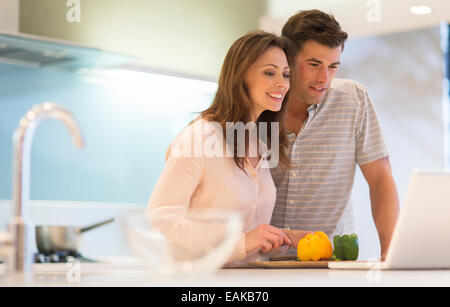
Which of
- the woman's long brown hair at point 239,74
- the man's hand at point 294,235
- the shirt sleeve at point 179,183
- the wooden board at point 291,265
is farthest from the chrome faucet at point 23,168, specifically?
the woman's long brown hair at point 239,74

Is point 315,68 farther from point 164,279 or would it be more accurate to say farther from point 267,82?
point 164,279

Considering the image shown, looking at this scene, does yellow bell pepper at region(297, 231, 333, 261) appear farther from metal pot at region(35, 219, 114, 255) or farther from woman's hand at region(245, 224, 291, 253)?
metal pot at region(35, 219, 114, 255)

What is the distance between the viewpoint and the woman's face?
2.11 m

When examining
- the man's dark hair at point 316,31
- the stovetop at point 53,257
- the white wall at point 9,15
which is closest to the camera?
the man's dark hair at point 316,31

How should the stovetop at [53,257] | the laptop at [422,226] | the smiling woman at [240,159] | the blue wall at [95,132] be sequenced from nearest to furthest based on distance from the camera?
the laptop at [422,226], the smiling woman at [240,159], the stovetop at [53,257], the blue wall at [95,132]

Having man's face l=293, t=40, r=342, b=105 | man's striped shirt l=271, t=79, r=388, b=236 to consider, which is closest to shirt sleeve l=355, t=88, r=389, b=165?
man's striped shirt l=271, t=79, r=388, b=236

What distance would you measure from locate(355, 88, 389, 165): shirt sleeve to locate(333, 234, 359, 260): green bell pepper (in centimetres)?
61

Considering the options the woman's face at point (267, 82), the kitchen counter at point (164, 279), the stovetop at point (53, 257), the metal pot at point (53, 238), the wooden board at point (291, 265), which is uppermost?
the woman's face at point (267, 82)

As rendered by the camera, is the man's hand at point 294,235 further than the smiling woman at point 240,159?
Yes

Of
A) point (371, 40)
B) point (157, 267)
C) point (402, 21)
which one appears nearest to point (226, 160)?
point (157, 267)

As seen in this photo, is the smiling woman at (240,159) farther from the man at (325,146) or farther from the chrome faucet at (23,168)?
the chrome faucet at (23,168)

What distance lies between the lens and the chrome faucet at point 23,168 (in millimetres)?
961

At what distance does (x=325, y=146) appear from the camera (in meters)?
2.35

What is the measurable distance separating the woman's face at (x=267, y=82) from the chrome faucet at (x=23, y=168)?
1187 millimetres
